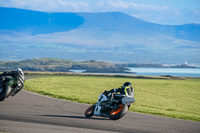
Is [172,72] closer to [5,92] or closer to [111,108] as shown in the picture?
[5,92]

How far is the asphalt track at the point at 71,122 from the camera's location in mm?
12328

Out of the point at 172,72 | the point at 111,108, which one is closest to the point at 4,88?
the point at 111,108

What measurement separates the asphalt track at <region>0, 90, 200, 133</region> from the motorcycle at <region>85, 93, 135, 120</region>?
0.68 ft

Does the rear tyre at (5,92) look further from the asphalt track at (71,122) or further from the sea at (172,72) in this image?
the sea at (172,72)

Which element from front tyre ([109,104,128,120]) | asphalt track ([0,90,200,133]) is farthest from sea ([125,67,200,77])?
front tyre ([109,104,128,120])

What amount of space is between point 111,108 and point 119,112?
543mm

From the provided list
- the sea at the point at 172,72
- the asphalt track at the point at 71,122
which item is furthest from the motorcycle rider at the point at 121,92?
the sea at the point at 172,72

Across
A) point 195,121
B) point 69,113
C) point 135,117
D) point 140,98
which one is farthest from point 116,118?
point 140,98

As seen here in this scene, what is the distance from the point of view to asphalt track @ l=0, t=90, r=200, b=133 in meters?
12.3

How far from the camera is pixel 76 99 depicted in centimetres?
2145

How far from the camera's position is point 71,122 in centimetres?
1352

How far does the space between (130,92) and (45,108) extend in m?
3.87

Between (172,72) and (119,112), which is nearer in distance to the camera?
(119,112)

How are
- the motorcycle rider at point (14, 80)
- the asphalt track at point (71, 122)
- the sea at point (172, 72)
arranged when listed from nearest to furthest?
the asphalt track at point (71, 122), the motorcycle rider at point (14, 80), the sea at point (172, 72)
